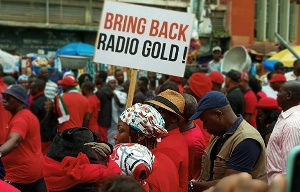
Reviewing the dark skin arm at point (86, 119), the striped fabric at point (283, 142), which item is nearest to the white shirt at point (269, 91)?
the dark skin arm at point (86, 119)

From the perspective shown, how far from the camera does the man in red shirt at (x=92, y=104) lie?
9750mm

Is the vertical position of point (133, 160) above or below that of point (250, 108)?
above

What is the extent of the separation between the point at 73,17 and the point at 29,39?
7.44 feet

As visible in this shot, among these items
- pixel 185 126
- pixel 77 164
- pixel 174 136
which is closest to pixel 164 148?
pixel 174 136

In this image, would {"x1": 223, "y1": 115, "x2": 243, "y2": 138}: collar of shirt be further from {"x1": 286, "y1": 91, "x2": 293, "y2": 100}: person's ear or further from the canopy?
the canopy

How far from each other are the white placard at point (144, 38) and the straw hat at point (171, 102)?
1281 mm

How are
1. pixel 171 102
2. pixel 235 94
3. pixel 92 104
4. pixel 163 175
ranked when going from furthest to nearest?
pixel 92 104 < pixel 235 94 < pixel 171 102 < pixel 163 175

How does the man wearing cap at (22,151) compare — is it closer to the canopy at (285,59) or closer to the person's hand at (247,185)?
the person's hand at (247,185)

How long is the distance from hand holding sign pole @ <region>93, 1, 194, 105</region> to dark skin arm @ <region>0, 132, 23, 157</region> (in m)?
1.15

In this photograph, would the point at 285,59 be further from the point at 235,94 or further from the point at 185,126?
the point at 185,126

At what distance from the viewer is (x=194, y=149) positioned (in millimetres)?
4746

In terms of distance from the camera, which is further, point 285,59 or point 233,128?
point 285,59

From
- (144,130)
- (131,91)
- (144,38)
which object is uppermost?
(144,38)

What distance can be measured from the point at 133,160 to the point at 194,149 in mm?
1642
